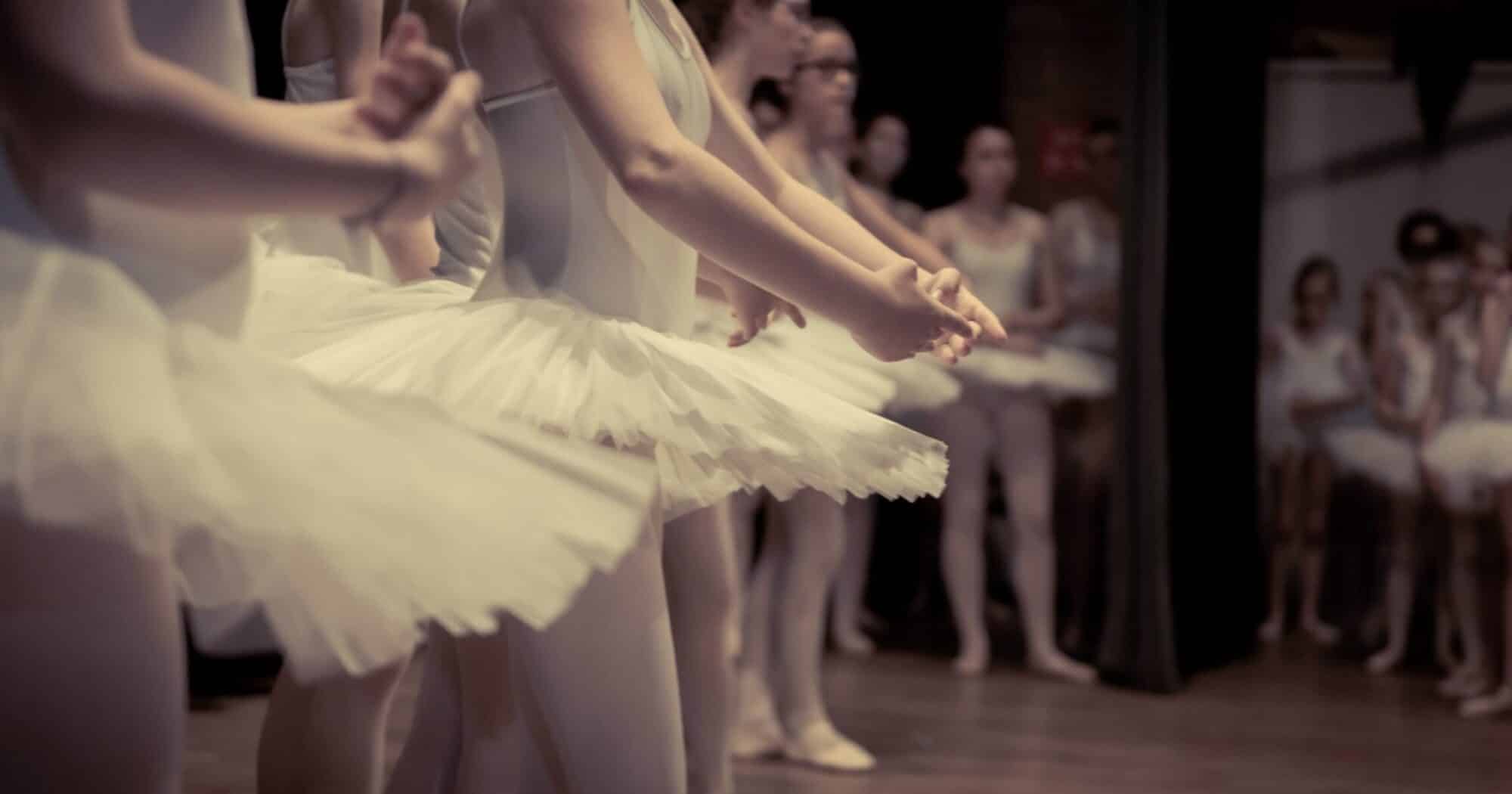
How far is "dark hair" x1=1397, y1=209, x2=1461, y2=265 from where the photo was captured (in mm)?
5461

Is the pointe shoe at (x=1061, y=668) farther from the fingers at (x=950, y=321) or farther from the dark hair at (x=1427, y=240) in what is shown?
the fingers at (x=950, y=321)

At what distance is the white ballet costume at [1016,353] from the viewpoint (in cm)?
517

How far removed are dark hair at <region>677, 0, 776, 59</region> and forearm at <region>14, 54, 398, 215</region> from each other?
66.5 inches

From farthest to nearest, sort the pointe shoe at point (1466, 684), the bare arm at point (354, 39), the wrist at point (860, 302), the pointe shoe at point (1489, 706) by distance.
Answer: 1. the pointe shoe at point (1466, 684)
2. the pointe shoe at point (1489, 706)
3. the bare arm at point (354, 39)
4. the wrist at point (860, 302)

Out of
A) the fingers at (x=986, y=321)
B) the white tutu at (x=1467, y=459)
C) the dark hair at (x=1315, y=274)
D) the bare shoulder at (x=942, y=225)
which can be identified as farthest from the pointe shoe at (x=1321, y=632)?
the fingers at (x=986, y=321)

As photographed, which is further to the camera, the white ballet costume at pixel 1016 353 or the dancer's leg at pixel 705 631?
the white ballet costume at pixel 1016 353

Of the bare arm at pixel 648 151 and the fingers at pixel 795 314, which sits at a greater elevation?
the bare arm at pixel 648 151

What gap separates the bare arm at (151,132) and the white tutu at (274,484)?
0.24 ft

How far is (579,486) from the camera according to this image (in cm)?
118

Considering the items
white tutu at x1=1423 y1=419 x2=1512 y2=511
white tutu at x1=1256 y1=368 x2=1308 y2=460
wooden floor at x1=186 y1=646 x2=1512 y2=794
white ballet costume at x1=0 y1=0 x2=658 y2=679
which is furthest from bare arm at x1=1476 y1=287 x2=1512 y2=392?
white ballet costume at x1=0 y1=0 x2=658 y2=679

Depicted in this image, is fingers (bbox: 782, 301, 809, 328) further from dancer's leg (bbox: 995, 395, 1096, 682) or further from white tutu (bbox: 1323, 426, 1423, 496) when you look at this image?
white tutu (bbox: 1323, 426, 1423, 496)

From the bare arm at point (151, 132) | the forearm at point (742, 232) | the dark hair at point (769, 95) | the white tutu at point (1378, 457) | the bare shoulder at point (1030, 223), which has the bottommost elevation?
the white tutu at point (1378, 457)

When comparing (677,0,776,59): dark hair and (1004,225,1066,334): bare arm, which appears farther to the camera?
(1004,225,1066,334): bare arm

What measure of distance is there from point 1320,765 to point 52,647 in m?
3.44
